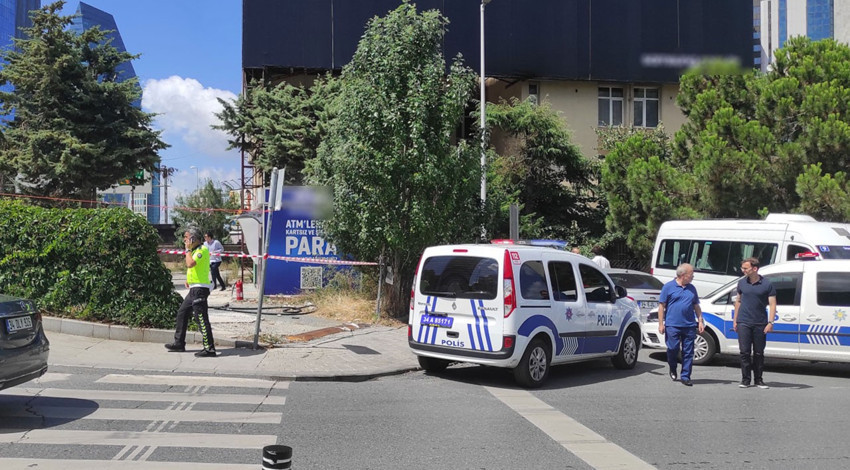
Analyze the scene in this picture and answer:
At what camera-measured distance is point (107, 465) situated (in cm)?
532

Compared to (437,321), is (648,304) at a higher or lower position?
lower

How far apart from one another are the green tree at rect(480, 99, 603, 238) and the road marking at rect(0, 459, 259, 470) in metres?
20.1

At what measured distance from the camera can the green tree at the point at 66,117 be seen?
25.0 meters

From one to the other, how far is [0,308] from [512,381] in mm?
6190

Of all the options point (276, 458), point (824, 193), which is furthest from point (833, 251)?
point (276, 458)

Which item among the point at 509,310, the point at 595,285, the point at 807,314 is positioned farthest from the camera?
the point at 807,314

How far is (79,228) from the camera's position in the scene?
1109cm

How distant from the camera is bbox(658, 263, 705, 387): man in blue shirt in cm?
948

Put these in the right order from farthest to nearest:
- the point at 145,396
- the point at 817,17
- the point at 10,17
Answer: the point at 10,17 < the point at 817,17 < the point at 145,396

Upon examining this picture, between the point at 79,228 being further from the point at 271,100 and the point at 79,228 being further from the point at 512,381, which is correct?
the point at 271,100

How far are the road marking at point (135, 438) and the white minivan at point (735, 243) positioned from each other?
11.4 metres

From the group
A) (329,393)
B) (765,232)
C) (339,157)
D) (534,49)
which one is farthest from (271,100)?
(329,393)

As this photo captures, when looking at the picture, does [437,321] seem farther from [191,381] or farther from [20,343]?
[20,343]

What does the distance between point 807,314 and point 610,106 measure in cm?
2428
